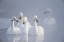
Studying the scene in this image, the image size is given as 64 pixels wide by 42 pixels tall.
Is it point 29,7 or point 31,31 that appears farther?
point 29,7

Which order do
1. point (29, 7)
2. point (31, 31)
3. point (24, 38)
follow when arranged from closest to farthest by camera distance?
point (24, 38), point (31, 31), point (29, 7)

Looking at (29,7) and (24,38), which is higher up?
(29,7)

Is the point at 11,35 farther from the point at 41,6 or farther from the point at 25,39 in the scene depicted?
the point at 41,6

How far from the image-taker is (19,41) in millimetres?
6672

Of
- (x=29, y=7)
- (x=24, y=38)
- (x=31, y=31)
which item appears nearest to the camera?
(x=24, y=38)

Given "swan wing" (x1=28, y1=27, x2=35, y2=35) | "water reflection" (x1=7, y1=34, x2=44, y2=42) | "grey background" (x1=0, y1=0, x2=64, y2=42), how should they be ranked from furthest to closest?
"grey background" (x1=0, y1=0, x2=64, y2=42), "swan wing" (x1=28, y1=27, x2=35, y2=35), "water reflection" (x1=7, y1=34, x2=44, y2=42)

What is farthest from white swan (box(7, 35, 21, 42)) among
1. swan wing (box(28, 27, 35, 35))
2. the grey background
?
the grey background

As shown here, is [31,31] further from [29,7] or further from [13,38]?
[29,7]

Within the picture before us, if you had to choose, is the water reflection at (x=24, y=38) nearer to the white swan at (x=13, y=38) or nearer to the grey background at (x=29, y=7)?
the white swan at (x=13, y=38)

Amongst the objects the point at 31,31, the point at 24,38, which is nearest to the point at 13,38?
the point at 24,38

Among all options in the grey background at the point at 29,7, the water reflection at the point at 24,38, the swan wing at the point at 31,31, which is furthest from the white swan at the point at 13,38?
the grey background at the point at 29,7

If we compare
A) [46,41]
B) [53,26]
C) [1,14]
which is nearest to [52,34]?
[46,41]

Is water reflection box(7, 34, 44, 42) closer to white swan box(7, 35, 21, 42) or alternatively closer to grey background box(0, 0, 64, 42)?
white swan box(7, 35, 21, 42)

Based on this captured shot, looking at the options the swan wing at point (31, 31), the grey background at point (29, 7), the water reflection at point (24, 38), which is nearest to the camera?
the water reflection at point (24, 38)
